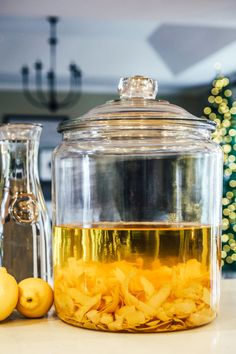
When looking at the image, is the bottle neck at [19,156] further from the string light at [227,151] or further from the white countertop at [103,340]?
the string light at [227,151]

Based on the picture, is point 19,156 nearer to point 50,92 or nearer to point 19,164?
point 19,164

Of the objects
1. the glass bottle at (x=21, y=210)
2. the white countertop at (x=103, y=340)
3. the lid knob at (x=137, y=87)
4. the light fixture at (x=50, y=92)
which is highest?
the light fixture at (x=50, y=92)

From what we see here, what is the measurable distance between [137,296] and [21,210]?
0.25 m

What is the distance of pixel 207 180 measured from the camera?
0.81 m

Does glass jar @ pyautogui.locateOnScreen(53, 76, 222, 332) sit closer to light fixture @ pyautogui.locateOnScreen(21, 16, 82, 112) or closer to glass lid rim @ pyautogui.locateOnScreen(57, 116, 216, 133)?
glass lid rim @ pyautogui.locateOnScreen(57, 116, 216, 133)

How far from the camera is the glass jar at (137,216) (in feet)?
2.38

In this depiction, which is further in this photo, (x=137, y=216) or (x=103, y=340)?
(x=137, y=216)

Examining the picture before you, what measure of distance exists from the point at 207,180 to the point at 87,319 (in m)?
0.24

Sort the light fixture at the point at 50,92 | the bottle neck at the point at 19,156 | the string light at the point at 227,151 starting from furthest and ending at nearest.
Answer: the light fixture at the point at 50,92 → the string light at the point at 227,151 → the bottle neck at the point at 19,156

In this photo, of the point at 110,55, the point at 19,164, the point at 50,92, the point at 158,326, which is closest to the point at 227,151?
the point at 19,164

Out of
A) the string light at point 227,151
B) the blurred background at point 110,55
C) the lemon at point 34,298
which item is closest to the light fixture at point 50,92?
the blurred background at point 110,55

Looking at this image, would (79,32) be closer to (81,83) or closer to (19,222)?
(81,83)

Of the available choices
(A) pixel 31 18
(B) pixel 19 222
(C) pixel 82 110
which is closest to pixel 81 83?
(C) pixel 82 110

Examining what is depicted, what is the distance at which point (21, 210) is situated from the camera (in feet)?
2.91
